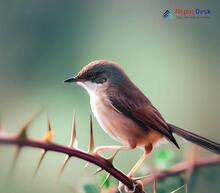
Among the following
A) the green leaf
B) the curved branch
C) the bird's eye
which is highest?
the bird's eye

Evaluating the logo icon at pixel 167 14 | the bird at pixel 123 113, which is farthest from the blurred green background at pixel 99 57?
the bird at pixel 123 113

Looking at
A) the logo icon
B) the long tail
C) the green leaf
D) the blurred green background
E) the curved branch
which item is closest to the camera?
the curved branch

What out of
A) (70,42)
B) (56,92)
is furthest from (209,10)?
(56,92)

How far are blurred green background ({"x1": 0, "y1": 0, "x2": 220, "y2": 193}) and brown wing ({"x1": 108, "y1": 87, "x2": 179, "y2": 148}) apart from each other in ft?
0.47

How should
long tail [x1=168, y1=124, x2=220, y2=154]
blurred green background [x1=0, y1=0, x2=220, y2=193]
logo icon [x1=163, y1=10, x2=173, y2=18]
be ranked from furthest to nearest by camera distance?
logo icon [x1=163, y1=10, x2=173, y2=18], blurred green background [x1=0, y1=0, x2=220, y2=193], long tail [x1=168, y1=124, x2=220, y2=154]

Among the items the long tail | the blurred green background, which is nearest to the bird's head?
the blurred green background

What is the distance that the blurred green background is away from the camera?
141cm

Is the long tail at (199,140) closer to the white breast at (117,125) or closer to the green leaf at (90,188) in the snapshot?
the white breast at (117,125)

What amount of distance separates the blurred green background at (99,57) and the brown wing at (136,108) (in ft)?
0.47

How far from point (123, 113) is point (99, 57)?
297mm

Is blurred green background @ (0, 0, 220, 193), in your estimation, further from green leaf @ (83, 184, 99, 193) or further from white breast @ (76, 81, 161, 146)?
green leaf @ (83, 184, 99, 193)

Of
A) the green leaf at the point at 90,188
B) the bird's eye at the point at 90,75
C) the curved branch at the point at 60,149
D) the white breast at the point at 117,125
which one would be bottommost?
the green leaf at the point at 90,188

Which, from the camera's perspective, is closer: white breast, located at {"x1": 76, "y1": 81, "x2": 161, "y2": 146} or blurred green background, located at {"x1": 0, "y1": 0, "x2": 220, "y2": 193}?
white breast, located at {"x1": 76, "y1": 81, "x2": 161, "y2": 146}

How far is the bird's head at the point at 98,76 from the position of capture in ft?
4.13
